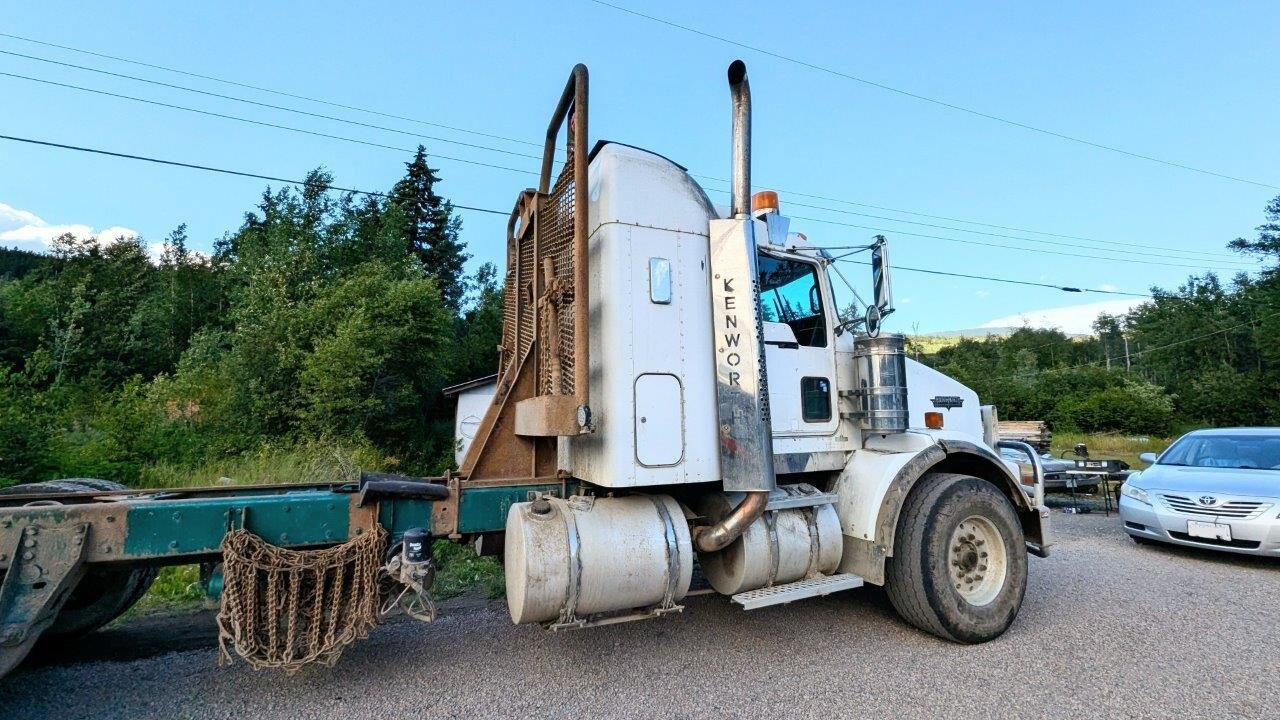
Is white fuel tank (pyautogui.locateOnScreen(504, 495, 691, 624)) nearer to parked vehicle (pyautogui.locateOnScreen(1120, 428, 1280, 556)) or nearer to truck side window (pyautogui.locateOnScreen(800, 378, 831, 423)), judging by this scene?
truck side window (pyautogui.locateOnScreen(800, 378, 831, 423))

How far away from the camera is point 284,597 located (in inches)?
126

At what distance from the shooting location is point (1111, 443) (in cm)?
2741

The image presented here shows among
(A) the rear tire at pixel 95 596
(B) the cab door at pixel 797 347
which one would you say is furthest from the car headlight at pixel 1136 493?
(A) the rear tire at pixel 95 596

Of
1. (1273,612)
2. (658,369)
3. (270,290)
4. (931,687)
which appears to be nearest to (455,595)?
(658,369)

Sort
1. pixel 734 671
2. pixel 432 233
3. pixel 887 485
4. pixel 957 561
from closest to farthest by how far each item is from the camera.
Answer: pixel 734 671 < pixel 887 485 < pixel 957 561 < pixel 432 233

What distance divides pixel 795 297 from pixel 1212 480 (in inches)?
231

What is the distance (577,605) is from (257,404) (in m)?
14.8

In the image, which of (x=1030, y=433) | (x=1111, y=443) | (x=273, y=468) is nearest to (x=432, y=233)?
(x=273, y=468)

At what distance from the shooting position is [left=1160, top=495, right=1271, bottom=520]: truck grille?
5.84 metres

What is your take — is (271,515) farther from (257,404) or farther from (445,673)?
(257,404)

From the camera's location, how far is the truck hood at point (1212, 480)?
5992mm

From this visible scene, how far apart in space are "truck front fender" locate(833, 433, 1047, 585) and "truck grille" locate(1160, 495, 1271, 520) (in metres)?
3.17

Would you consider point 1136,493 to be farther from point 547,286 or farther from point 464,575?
point 464,575

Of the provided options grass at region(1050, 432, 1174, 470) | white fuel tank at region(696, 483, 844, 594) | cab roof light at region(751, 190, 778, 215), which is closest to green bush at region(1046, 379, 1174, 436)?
grass at region(1050, 432, 1174, 470)
